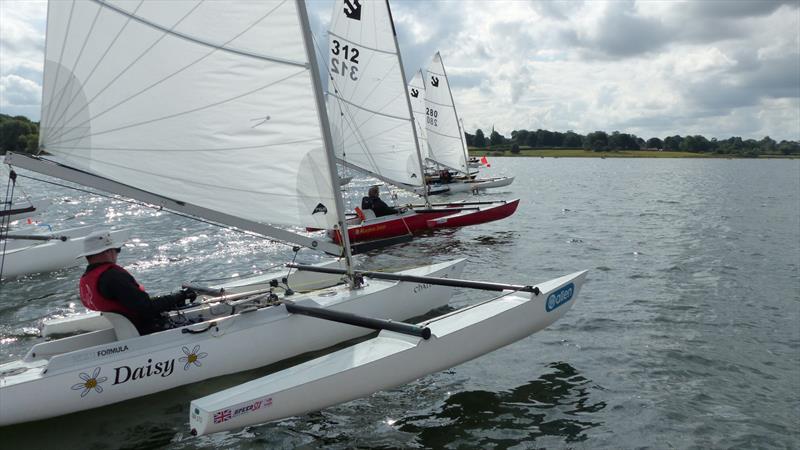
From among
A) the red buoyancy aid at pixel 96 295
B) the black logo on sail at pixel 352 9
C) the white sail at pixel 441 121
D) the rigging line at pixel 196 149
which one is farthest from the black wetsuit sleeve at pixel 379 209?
the white sail at pixel 441 121

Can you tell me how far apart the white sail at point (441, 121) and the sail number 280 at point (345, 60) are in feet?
50.3

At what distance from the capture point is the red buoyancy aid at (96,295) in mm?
5844

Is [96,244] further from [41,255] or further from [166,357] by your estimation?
[41,255]

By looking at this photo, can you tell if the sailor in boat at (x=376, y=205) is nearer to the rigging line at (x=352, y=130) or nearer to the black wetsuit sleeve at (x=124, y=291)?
the rigging line at (x=352, y=130)

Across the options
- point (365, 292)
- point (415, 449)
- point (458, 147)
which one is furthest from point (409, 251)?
point (458, 147)

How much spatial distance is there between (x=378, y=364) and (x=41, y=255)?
10774mm

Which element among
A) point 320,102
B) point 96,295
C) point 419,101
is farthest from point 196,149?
point 419,101

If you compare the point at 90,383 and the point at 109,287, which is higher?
the point at 109,287

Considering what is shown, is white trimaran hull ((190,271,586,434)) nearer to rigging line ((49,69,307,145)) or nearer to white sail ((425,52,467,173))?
rigging line ((49,69,307,145))

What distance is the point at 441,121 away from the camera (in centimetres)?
3359

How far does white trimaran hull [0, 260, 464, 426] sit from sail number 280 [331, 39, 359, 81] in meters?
11.2

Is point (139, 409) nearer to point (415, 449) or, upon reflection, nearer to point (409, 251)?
point (415, 449)

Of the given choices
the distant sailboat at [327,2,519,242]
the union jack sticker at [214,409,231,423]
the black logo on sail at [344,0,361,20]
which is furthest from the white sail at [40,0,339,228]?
the black logo on sail at [344,0,361,20]

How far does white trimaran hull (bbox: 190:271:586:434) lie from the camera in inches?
194
